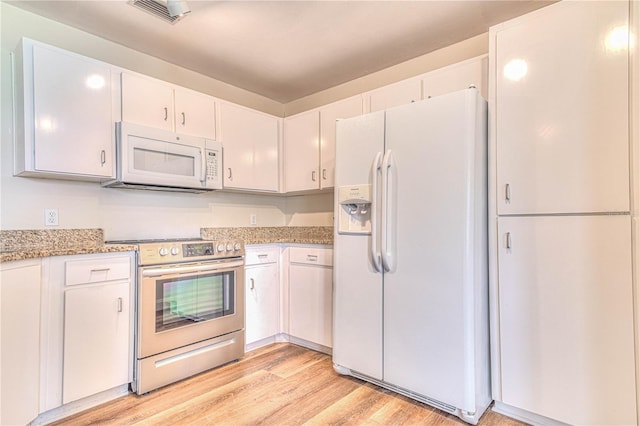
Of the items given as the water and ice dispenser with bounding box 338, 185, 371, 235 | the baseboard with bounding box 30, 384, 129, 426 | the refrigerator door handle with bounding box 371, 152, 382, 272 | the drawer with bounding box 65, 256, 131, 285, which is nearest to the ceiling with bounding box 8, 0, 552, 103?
the refrigerator door handle with bounding box 371, 152, 382, 272

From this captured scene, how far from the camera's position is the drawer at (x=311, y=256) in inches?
107

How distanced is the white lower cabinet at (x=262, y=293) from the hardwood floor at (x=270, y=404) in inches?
16.5

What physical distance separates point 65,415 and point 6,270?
92 centimetres

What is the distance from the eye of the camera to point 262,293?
2.88 metres

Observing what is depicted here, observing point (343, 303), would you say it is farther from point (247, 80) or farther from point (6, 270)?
point (247, 80)

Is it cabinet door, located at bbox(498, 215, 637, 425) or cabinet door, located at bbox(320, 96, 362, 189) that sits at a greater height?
cabinet door, located at bbox(320, 96, 362, 189)

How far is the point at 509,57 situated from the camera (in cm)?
187

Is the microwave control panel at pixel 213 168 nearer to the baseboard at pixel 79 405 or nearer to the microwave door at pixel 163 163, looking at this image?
the microwave door at pixel 163 163

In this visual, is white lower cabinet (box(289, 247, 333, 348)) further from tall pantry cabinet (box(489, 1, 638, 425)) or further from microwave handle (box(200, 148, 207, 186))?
tall pantry cabinet (box(489, 1, 638, 425))

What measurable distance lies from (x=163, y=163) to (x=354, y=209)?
1.44m

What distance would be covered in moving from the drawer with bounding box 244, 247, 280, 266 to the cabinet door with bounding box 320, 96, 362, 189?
737mm

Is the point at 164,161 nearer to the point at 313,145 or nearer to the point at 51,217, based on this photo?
the point at 51,217

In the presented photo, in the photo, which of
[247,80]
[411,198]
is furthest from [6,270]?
[247,80]

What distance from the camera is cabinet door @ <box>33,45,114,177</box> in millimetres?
1980
